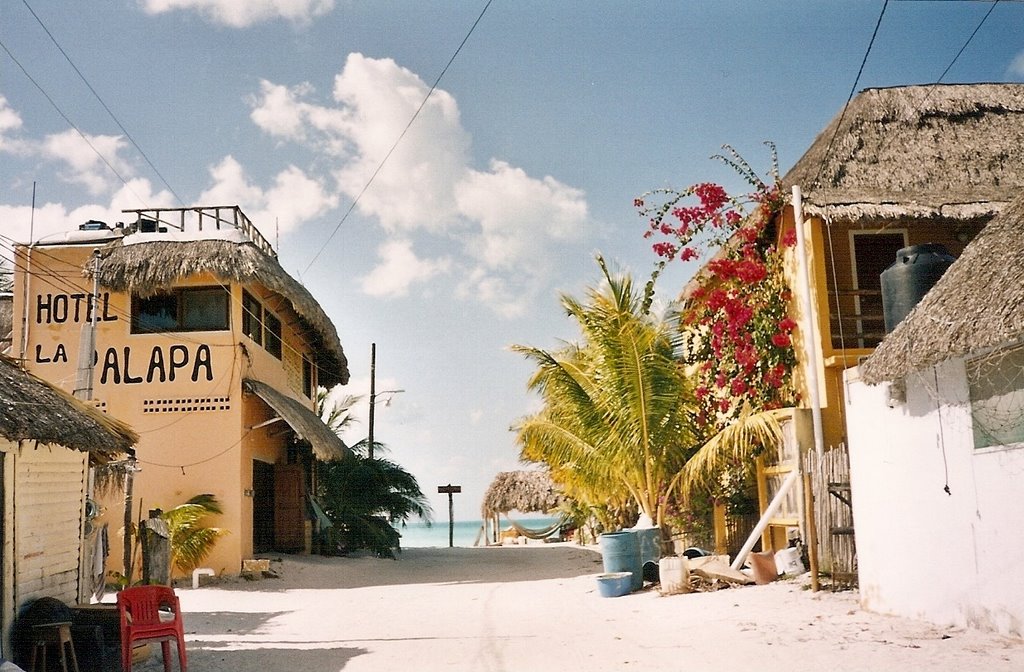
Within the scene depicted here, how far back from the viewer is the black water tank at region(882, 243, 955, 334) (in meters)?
9.69

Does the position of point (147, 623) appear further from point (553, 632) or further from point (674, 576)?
point (674, 576)

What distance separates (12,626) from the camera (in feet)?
23.9

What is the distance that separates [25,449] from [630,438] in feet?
25.2

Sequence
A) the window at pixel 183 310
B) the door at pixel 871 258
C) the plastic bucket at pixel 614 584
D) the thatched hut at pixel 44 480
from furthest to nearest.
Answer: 1. the window at pixel 183 310
2. the door at pixel 871 258
3. the plastic bucket at pixel 614 584
4. the thatched hut at pixel 44 480

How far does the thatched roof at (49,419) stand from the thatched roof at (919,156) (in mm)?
8827

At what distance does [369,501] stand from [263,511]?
7.27ft

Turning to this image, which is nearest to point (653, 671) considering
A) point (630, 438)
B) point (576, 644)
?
point (576, 644)

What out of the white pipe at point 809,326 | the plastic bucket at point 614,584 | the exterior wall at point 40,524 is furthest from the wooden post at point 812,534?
the exterior wall at point 40,524

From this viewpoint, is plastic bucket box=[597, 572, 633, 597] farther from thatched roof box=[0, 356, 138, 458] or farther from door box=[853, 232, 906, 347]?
thatched roof box=[0, 356, 138, 458]

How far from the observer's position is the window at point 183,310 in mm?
15930

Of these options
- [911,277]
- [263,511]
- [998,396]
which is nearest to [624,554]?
[911,277]

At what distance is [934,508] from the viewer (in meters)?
7.95

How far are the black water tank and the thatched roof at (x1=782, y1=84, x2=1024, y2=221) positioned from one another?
8.28ft

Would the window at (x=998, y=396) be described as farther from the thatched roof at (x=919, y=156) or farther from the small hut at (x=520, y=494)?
the small hut at (x=520, y=494)
